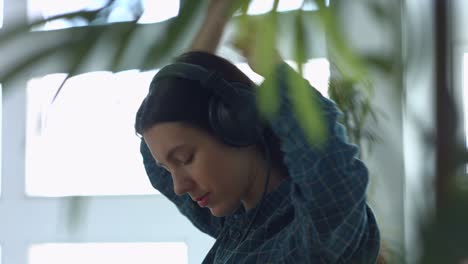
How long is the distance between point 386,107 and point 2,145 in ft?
6.48

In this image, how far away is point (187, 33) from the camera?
354 millimetres

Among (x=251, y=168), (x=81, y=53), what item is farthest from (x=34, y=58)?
(x=251, y=168)

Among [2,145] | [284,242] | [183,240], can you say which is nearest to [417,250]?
[284,242]

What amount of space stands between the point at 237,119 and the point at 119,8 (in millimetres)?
498

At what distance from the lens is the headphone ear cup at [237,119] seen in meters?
0.84

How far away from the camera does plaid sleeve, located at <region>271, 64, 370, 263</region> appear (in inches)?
27.2

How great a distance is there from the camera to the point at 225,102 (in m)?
0.84

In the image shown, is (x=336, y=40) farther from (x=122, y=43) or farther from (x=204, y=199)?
(x=204, y=199)

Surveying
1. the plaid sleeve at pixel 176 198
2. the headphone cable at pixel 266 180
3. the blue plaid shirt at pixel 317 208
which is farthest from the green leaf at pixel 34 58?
the plaid sleeve at pixel 176 198

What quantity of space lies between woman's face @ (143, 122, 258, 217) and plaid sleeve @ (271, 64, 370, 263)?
0.16 m

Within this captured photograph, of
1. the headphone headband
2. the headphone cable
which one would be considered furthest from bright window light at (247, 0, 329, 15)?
the headphone cable

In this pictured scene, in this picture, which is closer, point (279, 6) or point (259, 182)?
point (279, 6)

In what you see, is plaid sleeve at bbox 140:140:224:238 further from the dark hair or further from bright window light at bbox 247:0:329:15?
bright window light at bbox 247:0:329:15

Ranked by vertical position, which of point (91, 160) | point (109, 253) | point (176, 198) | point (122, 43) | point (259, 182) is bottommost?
point (109, 253)
